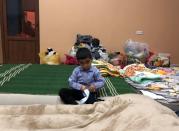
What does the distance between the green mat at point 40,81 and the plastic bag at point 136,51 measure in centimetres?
158

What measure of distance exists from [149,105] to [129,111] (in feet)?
0.44

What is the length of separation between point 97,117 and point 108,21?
362cm

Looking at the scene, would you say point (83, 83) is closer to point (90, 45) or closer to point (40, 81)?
point (40, 81)

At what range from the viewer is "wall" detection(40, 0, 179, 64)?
204 inches

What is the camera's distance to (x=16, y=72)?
3.36 m

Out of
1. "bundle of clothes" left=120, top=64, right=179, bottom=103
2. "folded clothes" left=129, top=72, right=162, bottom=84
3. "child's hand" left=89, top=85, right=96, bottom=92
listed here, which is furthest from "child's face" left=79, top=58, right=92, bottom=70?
"folded clothes" left=129, top=72, right=162, bottom=84

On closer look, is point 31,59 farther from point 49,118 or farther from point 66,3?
point 49,118

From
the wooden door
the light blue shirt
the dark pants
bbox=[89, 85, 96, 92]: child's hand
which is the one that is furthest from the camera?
the wooden door

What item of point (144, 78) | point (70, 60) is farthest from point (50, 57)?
point (144, 78)

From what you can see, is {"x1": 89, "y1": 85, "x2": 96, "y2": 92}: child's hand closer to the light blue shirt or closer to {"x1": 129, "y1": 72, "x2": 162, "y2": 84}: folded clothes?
the light blue shirt

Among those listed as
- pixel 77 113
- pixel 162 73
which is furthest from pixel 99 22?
pixel 77 113

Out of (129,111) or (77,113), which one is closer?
(129,111)

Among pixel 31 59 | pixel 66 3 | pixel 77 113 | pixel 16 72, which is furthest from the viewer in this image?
pixel 31 59

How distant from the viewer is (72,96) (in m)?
2.48
